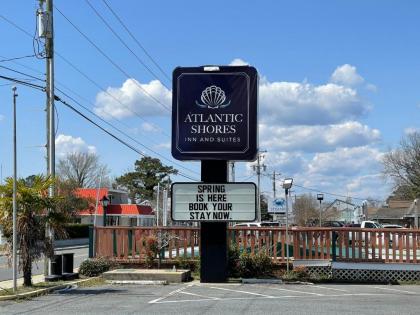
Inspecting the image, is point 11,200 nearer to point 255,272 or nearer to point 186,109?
point 186,109

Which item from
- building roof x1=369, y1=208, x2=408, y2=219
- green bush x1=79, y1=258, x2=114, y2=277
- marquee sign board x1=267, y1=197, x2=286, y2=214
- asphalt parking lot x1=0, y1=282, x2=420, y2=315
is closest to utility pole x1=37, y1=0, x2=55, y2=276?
green bush x1=79, y1=258, x2=114, y2=277

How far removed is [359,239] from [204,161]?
5.44m

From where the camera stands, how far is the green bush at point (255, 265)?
1866cm

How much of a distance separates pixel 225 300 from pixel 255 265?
5415 millimetres

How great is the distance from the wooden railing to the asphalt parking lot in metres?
1.87

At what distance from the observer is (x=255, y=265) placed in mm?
18797

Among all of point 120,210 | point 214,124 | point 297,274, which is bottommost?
point 297,274

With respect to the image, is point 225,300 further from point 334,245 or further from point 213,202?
point 334,245

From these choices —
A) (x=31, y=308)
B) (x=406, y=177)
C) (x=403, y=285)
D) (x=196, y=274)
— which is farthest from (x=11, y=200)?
(x=406, y=177)

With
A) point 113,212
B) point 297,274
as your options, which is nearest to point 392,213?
point 113,212

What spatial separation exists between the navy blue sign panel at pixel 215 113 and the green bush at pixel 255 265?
3.30m

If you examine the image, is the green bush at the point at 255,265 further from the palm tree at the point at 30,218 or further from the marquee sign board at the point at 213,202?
the palm tree at the point at 30,218

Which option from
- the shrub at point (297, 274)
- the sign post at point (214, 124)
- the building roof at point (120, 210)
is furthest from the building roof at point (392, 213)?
the sign post at point (214, 124)

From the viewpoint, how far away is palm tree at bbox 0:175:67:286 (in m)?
15.3
